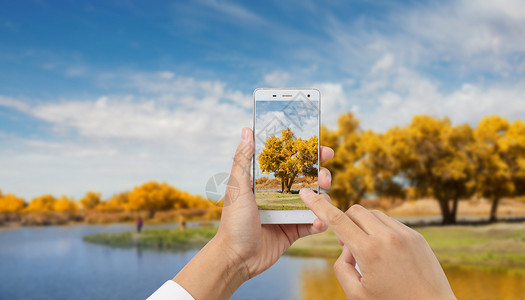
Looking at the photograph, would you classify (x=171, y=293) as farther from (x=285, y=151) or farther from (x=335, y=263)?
(x=285, y=151)

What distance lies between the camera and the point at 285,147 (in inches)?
76.7

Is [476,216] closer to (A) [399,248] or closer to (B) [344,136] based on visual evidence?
(B) [344,136]

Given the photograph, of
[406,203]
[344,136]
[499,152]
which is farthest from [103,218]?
[499,152]

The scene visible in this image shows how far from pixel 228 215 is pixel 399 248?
884mm

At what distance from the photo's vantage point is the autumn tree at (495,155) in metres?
12.9

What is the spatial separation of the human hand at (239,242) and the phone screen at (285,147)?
0.23 feet

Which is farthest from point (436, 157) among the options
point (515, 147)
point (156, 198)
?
point (156, 198)

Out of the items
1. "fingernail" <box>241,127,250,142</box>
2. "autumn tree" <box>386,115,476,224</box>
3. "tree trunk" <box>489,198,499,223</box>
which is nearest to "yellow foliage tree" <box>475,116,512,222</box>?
"autumn tree" <box>386,115,476,224</box>

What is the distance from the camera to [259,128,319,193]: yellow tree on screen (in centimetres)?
191

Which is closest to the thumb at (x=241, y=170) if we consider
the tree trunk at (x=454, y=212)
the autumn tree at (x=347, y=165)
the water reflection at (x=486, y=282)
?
the water reflection at (x=486, y=282)

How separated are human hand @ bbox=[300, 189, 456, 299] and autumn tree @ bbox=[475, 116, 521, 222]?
526 inches

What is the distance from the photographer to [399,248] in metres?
0.98

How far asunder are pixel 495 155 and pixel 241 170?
523 inches

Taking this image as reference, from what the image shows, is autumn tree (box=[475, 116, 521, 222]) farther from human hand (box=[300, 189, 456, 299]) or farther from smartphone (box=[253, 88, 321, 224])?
human hand (box=[300, 189, 456, 299])
